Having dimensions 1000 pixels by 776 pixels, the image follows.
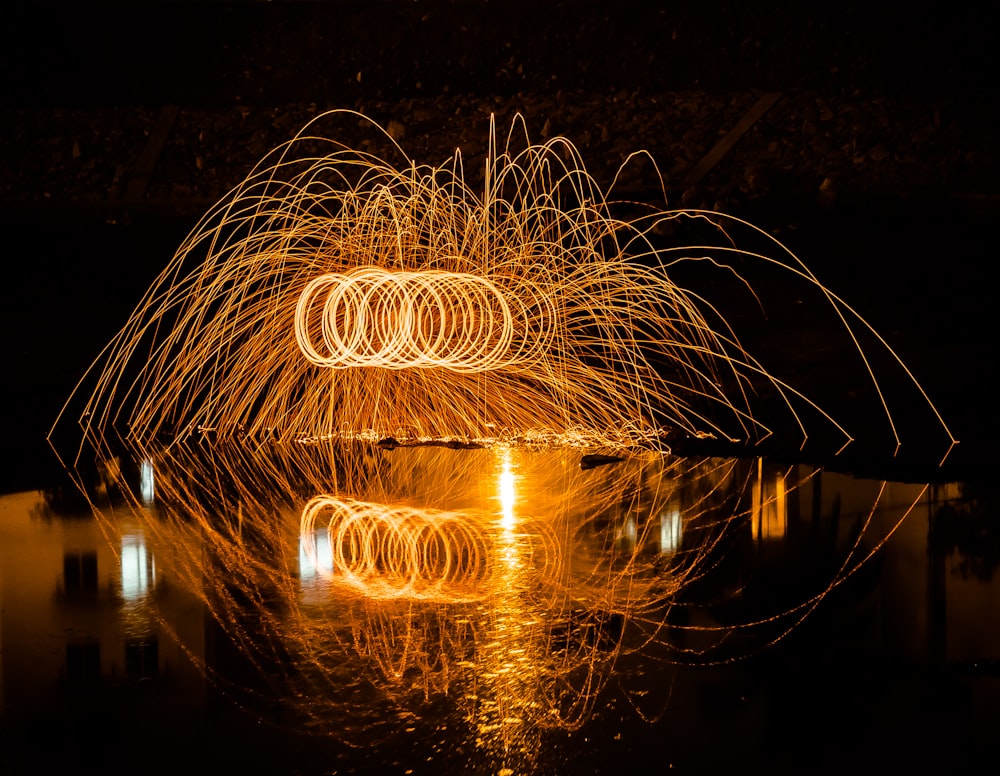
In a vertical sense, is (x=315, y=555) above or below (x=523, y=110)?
below

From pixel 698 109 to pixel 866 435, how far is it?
30.5ft

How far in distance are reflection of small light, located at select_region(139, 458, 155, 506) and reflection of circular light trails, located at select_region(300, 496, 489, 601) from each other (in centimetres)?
84

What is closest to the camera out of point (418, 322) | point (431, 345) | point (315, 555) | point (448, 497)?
point (315, 555)

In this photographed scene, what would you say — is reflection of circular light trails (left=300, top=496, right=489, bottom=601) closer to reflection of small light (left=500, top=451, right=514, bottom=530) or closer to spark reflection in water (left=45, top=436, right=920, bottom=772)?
spark reflection in water (left=45, top=436, right=920, bottom=772)

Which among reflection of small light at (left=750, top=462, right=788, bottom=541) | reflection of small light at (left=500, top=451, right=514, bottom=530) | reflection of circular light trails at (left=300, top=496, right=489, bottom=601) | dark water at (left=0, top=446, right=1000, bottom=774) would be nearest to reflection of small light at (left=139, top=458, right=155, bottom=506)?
dark water at (left=0, top=446, right=1000, bottom=774)

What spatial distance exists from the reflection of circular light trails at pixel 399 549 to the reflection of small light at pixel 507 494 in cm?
17

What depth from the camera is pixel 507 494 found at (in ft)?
20.3

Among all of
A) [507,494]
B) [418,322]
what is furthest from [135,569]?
[418,322]

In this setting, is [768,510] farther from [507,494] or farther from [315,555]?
[315,555]

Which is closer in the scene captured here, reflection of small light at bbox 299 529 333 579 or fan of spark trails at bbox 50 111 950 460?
reflection of small light at bbox 299 529 333 579

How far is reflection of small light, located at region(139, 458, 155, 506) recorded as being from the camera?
6.19 meters

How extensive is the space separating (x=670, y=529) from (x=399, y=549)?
1.19 m

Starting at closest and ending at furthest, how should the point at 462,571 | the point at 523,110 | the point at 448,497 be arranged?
the point at 462,571 < the point at 448,497 < the point at 523,110

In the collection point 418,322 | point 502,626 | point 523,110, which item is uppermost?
point 523,110
